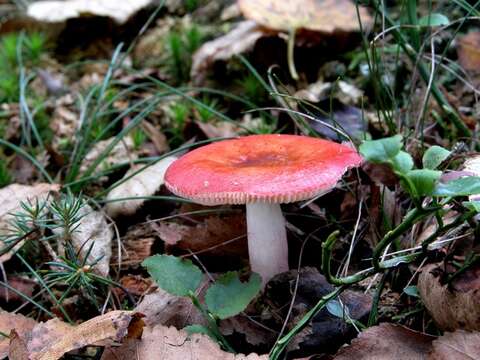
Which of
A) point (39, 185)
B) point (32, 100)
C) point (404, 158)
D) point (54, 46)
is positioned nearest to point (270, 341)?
point (404, 158)

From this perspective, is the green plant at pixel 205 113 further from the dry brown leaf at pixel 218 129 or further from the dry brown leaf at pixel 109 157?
the dry brown leaf at pixel 109 157

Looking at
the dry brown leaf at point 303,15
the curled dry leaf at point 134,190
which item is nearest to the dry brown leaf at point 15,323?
the curled dry leaf at point 134,190

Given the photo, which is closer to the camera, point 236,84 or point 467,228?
point 467,228

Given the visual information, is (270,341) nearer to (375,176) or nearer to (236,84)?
(375,176)

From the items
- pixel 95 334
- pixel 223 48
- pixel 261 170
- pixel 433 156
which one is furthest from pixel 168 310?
pixel 223 48

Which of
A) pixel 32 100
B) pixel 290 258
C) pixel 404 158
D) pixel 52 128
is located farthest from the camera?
pixel 32 100

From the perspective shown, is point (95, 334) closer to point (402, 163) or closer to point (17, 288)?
point (17, 288)

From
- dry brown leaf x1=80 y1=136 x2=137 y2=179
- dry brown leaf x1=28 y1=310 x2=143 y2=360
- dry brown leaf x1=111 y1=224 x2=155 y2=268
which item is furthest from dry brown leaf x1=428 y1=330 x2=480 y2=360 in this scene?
dry brown leaf x1=80 y1=136 x2=137 y2=179
